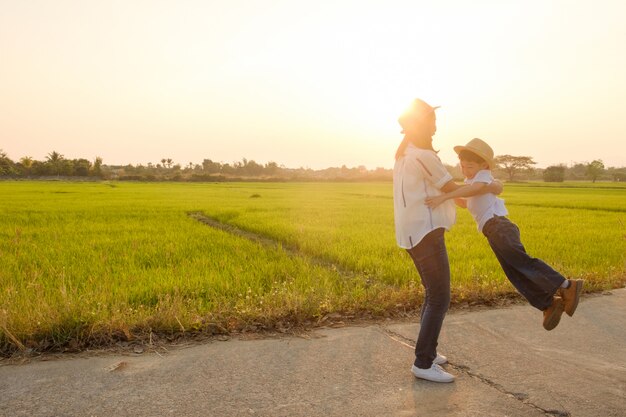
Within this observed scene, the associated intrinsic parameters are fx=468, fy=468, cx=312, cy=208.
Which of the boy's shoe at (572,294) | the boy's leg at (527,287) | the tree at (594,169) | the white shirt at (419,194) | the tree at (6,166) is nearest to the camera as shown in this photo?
the white shirt at (419,194)

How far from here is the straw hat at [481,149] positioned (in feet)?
9.45

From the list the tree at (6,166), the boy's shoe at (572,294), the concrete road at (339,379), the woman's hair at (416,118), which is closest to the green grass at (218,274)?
the concrete road at (339,379)

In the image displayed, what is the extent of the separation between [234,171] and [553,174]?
2352 inches

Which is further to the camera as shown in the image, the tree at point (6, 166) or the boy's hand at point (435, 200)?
the tree at point (6, 166)

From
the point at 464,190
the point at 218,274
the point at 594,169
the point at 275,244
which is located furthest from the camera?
the point at 594,169

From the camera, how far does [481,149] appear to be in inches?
115

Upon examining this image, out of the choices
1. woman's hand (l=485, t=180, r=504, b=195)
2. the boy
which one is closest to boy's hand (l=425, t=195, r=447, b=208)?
the boy

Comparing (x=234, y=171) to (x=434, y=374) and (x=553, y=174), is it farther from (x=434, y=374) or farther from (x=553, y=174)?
(x=434, y=374)

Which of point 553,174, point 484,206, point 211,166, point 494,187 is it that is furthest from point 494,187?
point 211,166

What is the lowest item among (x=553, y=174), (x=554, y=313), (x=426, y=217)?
(x=554, y=313)

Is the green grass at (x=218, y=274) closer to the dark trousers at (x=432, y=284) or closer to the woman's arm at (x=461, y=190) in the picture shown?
the dark trousers at (x=432, y=284)

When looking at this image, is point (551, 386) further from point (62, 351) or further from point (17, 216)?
point (17, 216)

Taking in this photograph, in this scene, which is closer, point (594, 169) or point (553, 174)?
point (553, 174)

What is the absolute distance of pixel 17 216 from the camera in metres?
13.9
